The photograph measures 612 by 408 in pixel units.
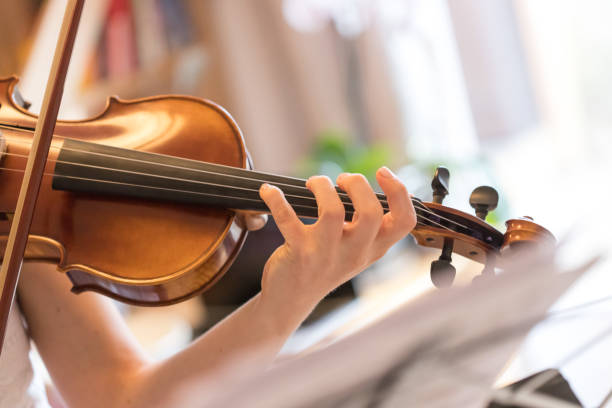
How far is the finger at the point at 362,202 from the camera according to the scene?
1.93 feet

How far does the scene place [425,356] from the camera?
34cm

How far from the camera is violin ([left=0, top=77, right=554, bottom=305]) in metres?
0.63

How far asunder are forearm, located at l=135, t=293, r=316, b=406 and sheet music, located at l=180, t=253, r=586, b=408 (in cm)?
29

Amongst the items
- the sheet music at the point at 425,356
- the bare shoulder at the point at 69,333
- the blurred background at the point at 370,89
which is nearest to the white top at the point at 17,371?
the bare shoulder at the point at 69,333

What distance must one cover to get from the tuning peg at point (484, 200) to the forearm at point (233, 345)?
225mm

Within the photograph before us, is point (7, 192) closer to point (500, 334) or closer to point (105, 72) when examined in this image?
point (500, 334)

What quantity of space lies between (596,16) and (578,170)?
0.42 m

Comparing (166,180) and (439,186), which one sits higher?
(166,180)

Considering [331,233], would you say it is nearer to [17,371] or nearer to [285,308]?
[285,308]

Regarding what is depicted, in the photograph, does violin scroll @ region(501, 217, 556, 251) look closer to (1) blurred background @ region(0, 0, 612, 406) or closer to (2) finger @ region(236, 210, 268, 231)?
(2) finger @ region(236, 210, 268, 231)

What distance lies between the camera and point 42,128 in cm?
61

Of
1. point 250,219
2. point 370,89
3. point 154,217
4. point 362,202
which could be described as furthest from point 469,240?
point 370,89

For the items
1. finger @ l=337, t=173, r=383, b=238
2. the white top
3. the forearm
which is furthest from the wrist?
the white top

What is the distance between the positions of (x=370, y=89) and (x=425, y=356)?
5.96ft
